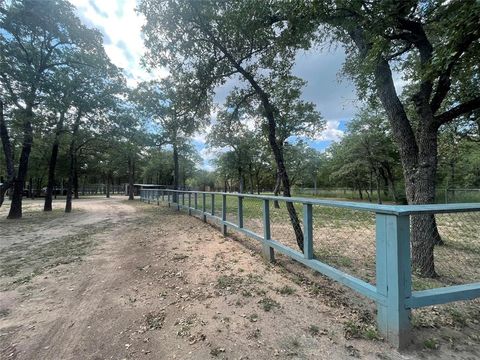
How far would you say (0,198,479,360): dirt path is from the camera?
2334 mm

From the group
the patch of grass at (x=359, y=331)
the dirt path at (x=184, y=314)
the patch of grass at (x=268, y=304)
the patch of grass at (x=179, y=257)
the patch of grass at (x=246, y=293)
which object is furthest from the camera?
the patch of grass at (x=179, y=257)

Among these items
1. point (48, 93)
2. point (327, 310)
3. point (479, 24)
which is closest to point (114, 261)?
point (327, 310)

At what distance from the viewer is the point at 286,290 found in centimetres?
357

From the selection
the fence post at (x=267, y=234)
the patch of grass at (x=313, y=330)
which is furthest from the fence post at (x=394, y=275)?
the fence post at (x=267, y=234)

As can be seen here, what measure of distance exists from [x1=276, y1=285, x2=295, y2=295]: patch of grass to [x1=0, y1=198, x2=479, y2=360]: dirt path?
0.01 metres

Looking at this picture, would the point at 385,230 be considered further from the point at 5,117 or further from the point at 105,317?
the point at 5,117

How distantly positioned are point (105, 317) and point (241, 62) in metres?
5.73

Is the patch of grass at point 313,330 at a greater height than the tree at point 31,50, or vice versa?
the tree at point 31,50

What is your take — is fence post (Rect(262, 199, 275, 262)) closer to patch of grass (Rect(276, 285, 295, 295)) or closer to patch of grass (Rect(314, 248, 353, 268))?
patch of grass (Rect(314, 248, 353, 268))

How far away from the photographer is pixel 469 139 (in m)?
12.2

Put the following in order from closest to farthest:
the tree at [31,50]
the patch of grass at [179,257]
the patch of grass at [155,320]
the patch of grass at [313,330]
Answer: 1. the patch of grass at [313,330]
2. the patch of grass at [155,320]
3. the patch of grass at [179,257]
4. the tree at [31,50]

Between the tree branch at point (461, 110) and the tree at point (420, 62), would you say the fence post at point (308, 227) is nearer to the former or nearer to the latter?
the tree at point (420, 62)

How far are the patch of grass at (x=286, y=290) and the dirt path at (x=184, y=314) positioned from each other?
0.04 ft

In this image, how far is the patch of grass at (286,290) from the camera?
11.5 ft
